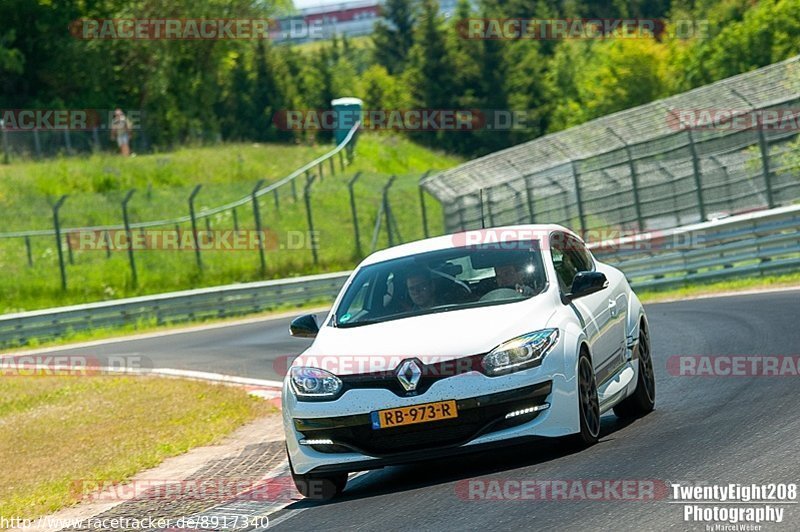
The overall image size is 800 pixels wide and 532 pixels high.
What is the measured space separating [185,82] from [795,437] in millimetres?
60139

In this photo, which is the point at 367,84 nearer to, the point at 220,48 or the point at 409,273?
the point at 220,48

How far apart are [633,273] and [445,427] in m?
18.5

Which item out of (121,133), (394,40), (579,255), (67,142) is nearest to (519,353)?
(579,255)

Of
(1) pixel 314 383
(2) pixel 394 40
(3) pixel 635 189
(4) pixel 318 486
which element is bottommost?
(2) pixel 394 40

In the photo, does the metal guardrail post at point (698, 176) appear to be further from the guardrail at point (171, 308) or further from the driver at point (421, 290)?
the driver at point (421, 290)

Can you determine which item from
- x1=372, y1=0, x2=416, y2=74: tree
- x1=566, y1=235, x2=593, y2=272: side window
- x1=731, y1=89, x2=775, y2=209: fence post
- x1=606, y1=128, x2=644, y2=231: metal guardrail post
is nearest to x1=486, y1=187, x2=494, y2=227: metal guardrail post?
x1=606, y1=128, x2=644, y2=231: metal guardrail post

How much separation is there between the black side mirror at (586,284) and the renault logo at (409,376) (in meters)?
1.44

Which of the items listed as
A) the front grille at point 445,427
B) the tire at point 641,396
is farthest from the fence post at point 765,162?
the front grille at point 445,427

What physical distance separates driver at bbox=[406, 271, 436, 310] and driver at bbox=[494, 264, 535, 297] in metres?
0.45

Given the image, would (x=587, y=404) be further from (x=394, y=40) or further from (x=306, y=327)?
(x=394, y=40)

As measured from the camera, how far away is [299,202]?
45219 mm

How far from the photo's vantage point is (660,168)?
28.3 meters

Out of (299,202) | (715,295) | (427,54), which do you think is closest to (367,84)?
(427,54)

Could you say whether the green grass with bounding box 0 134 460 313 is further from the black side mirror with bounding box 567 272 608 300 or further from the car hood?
the black side mirror with bounding box 567 272 608 300
